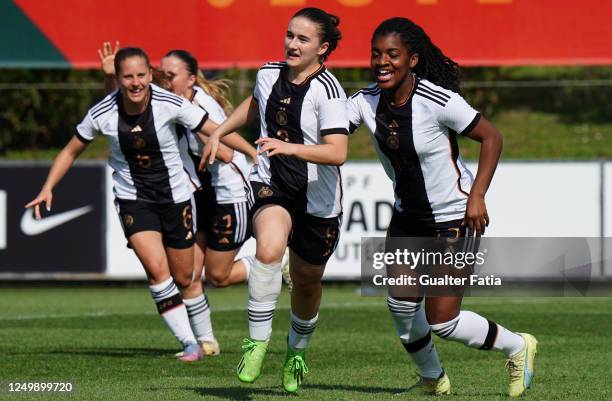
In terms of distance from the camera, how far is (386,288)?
786 cm

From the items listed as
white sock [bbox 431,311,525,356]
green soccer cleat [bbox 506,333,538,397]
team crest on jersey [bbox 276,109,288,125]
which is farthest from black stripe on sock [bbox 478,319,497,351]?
team crest on jersey [bbox 276,109,288,125]

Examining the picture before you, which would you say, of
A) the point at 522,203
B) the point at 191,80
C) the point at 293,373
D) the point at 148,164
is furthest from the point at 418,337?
the point at 522,203

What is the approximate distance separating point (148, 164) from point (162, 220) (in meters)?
0.44

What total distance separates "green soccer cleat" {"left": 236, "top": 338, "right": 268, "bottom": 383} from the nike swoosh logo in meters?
10.3

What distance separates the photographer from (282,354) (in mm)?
10047

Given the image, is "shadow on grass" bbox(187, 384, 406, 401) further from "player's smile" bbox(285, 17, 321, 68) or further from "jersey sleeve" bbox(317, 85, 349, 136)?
"player's smile" bbox(285, 17, 321, 68)

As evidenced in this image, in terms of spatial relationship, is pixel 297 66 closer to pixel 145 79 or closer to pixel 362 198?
pixel 145 79

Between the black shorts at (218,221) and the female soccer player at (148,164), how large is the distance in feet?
3.10

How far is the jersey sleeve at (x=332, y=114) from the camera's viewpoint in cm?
738

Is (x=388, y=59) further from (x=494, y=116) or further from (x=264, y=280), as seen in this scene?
(x=494, y=116)

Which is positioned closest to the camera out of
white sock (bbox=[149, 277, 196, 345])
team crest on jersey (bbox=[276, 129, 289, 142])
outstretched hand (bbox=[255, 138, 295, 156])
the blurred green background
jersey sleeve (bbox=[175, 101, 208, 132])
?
outstretched hand (bbox=[255, 138, 295, 156])

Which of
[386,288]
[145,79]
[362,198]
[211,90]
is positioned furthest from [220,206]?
[362,198]

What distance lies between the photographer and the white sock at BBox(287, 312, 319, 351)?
7.65 metres

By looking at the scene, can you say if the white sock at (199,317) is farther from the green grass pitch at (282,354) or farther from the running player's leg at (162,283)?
the running player's leg at (162,283)
